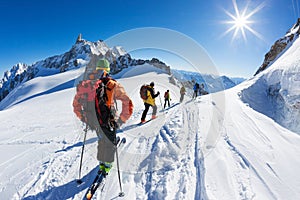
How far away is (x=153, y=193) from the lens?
10.6 feet

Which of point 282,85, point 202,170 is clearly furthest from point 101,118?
point 282,85

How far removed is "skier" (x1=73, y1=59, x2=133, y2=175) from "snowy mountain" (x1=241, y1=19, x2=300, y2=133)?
14.4 m

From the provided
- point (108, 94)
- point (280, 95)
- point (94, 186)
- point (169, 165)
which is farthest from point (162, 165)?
point (280, 95)

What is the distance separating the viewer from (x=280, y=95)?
1475cm

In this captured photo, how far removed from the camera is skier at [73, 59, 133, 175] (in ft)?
10.6

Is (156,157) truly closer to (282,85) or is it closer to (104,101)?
(104,101)

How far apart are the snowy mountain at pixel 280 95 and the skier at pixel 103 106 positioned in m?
14.4

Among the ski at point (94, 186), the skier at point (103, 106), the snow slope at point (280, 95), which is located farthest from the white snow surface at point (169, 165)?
the snow slope at point (280, 95)

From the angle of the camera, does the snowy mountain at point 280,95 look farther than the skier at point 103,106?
Yes

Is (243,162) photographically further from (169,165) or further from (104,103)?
(104,103)

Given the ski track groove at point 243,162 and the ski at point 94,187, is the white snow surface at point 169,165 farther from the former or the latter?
the ski at point 94,187

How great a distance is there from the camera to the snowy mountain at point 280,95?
42.0 feet

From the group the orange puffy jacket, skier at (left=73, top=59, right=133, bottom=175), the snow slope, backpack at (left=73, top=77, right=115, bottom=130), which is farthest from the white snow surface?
the snow slope

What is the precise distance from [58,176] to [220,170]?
360 centimetres
